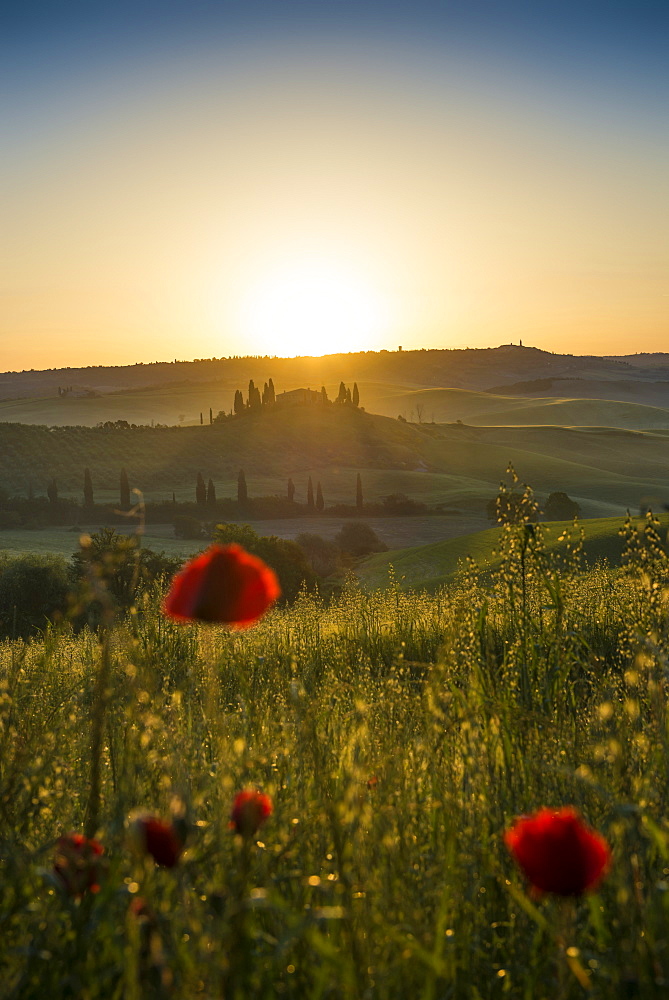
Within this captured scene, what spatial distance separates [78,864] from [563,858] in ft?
3.07

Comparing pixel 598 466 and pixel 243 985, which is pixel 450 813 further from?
pixel 598 466

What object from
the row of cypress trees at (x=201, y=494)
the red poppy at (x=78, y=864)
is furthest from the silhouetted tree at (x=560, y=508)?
the red poppy at (x=78, y=864)

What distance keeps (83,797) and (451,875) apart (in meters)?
1.67

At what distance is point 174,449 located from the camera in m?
87.6

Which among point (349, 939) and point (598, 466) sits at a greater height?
point (349, 939)

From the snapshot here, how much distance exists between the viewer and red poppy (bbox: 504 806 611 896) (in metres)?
1.23

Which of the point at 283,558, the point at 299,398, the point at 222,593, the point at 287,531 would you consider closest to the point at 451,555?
the point at 283,558

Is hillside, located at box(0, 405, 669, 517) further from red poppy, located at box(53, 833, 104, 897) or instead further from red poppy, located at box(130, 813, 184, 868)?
red poppy, located at box(130, 813, 184, 868)

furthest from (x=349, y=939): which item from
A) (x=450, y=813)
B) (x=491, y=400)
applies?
(x=491, y=400)

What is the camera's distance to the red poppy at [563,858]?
4.04 feet

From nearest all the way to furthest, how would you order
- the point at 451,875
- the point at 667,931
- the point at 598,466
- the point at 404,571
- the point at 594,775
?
the point at 667,931, the point at 451,875, the point at 594,775, the point at 404,571, the point at 598,466

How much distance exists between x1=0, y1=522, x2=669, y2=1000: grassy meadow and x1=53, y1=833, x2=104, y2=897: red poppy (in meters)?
0.04

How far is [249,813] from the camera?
1.39 meters

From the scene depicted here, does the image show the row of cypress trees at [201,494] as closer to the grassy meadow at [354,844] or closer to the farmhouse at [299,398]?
the farmhouse at [299,398]
